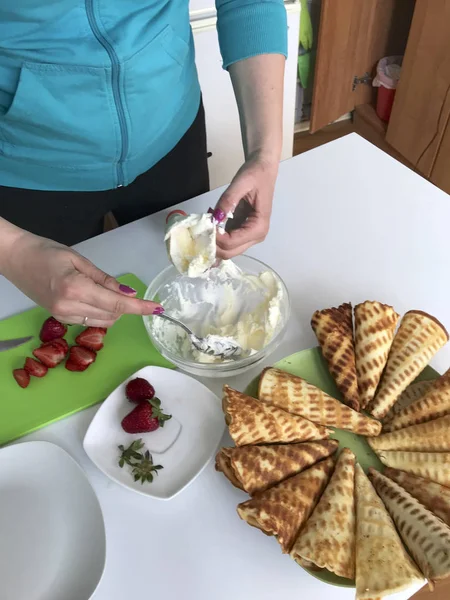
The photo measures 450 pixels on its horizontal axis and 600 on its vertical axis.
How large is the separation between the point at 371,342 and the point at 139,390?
0.41m

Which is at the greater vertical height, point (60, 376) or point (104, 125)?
point (104, 125)

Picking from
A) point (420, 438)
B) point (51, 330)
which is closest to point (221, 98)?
point (51, 330)

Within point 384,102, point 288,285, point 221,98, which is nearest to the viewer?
point 288,285

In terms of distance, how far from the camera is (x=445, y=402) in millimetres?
817

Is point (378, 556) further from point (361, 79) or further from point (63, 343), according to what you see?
point (361, 79)

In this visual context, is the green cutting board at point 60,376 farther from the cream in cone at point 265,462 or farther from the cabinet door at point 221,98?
the cabinet door at point 221,98

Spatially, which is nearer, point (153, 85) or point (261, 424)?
point (261, 424)

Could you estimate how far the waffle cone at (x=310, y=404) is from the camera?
0.82 metres

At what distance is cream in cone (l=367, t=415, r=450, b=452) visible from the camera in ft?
2.57

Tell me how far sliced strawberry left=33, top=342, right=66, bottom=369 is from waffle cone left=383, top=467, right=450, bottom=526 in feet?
1.94

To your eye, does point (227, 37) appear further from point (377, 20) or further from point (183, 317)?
point (377, 20)

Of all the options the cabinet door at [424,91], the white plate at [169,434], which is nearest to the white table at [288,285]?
the white plate at [169,434]

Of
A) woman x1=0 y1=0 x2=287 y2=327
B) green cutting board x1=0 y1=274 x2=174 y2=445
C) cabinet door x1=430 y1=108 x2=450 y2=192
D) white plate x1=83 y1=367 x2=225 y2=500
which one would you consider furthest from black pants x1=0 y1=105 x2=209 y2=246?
cabinet door x1=430 y1=108 x2=450 y2=192

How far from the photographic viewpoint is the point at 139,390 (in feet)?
2.83
